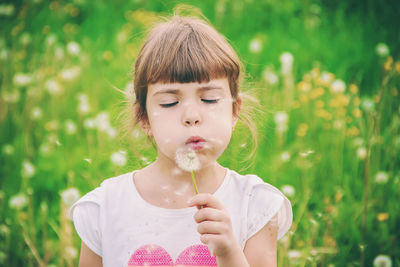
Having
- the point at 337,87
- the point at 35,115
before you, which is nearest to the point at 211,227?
the point at 337,87

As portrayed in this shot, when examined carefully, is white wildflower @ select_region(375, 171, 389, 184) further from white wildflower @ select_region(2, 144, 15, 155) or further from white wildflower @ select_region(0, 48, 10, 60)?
white wildflower @ select_region(0, 48, 10, 60)

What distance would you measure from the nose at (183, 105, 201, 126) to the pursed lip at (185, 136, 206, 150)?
3 centimetres

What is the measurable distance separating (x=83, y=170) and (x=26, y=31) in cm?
196

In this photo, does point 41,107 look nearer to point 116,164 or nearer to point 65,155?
point 65,155

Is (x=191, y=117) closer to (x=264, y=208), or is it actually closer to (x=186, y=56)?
(x=186, y=56)

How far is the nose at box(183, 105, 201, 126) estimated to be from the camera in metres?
1.08

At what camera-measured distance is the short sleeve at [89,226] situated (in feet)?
4.26

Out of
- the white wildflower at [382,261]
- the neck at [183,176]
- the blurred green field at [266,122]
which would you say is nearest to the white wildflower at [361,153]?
the blurred green field at [266,122]

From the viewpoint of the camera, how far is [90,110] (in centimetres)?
262

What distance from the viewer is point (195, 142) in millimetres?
1094

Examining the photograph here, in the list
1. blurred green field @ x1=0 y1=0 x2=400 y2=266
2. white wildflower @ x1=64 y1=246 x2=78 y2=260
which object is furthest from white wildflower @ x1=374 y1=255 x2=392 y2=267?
white wildflower @ x1=64 y1=246 x2=78 y2=260

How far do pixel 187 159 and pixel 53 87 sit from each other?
186 cm

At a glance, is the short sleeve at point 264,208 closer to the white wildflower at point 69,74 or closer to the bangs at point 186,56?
the bangs at point 186,56

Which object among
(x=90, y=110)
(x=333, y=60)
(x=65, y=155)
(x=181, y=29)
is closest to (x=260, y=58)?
(x=333, y=60)
